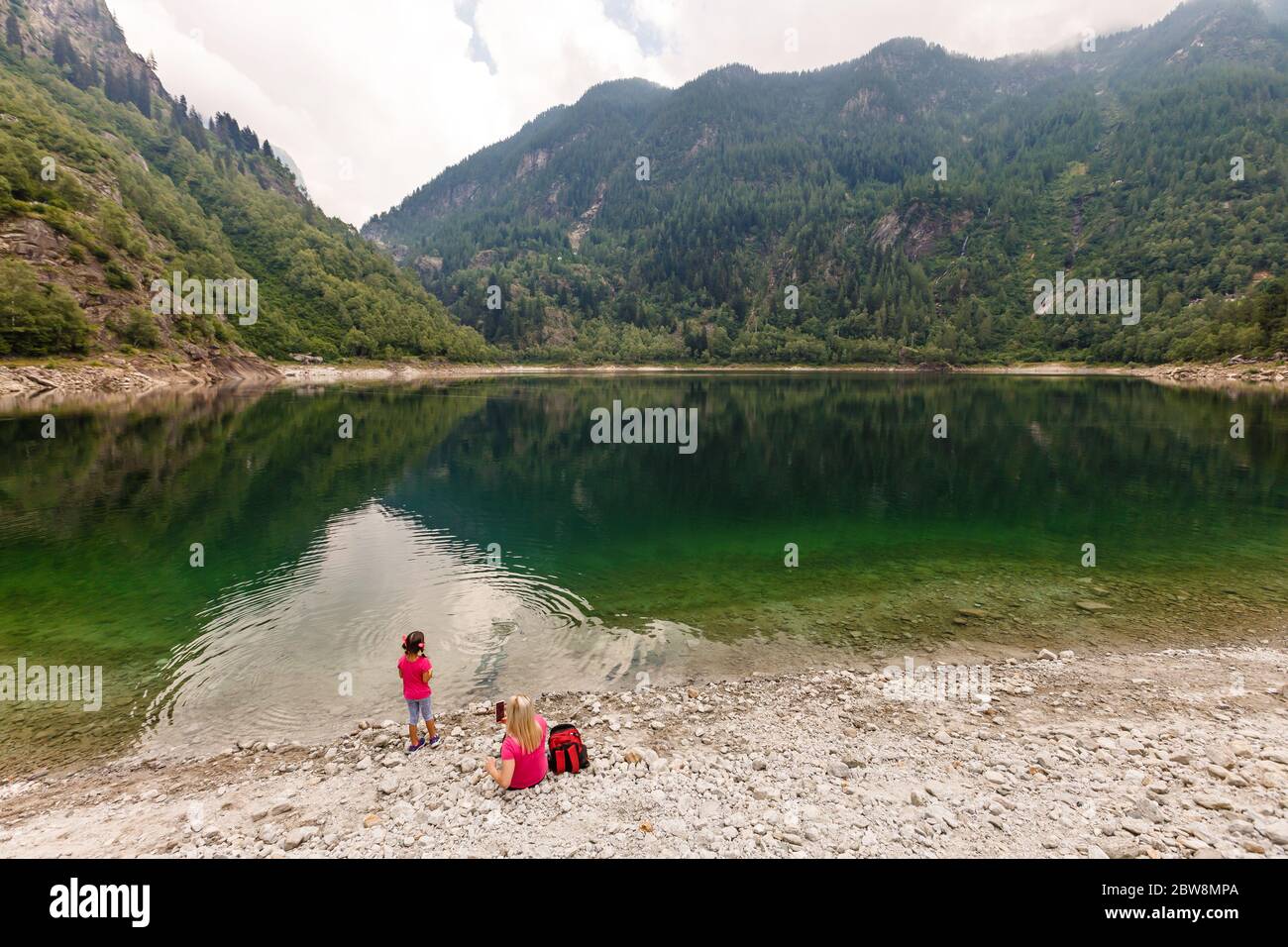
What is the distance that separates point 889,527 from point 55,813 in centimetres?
2761

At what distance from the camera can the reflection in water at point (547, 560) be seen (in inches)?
566

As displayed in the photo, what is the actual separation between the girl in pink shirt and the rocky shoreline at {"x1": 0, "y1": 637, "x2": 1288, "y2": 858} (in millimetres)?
351

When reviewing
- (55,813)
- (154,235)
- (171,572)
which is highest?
(154,235)

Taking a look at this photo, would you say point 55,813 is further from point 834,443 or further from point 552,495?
point 834,443

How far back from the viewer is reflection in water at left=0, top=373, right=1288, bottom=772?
14375 millimetres

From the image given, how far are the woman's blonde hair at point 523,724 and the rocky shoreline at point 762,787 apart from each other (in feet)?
2.52

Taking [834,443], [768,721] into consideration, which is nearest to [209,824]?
[768,721]

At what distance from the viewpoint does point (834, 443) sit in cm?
5128

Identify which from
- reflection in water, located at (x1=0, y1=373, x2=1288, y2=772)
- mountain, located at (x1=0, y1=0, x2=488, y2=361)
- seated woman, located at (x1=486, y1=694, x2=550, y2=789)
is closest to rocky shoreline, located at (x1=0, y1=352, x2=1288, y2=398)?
mountain, located at (x1=0, y1=0, x2=488, y2=361)

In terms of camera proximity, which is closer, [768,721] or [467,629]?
[768,721]

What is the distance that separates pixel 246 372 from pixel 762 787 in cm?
14482

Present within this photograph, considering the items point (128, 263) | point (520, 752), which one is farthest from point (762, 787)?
point (128, 263)

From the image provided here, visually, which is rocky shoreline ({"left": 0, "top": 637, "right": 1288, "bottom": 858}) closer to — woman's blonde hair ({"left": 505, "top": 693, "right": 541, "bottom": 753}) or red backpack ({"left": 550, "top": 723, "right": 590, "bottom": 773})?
red backpack ({"left": 550, "top": 723, "right": 590, "bottom": 773})

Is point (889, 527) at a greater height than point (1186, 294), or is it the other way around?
point (1186, 294)
